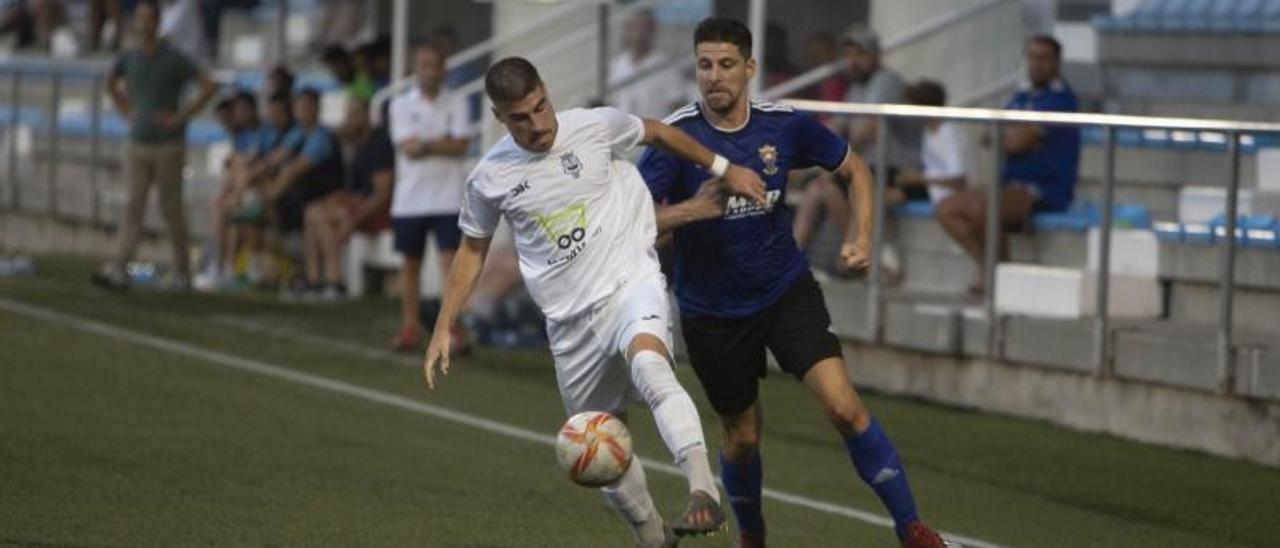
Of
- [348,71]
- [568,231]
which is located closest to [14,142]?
[348,71]

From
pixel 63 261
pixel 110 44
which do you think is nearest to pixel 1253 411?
pixel 63 261

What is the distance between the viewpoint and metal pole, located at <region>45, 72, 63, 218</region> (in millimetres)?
25875

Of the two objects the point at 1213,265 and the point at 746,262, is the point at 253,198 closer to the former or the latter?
the point at 1213,265

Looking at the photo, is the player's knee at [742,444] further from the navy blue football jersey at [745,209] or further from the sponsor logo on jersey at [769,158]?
the sponsor logo on jersey at [769,158]

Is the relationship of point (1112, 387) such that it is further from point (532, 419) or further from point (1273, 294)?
point (532, 419)

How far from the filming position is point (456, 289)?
9.14 m

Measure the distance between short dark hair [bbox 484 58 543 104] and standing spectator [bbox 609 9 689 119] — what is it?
10.1 metres

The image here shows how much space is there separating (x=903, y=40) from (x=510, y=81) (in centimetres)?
974

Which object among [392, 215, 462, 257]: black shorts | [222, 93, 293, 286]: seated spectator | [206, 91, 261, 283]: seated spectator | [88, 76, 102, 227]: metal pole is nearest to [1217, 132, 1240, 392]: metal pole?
[392, 215, 462, 257]: black shorts

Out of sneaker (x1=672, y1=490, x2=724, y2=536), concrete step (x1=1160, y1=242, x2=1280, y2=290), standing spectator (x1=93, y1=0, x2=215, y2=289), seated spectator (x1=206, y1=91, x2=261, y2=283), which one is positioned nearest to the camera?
sneaker (x1=672, y1=490, x2=724, y2=536)

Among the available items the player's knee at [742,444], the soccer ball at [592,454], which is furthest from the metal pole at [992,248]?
the soccer ball at [592,454]

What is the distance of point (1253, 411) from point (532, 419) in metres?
3.71

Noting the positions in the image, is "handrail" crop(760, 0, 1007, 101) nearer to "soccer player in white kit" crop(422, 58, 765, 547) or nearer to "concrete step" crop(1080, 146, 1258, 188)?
"concrete step" crop(1080, 146, 1258, 188)

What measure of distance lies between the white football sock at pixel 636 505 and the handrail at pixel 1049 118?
2.96 m
